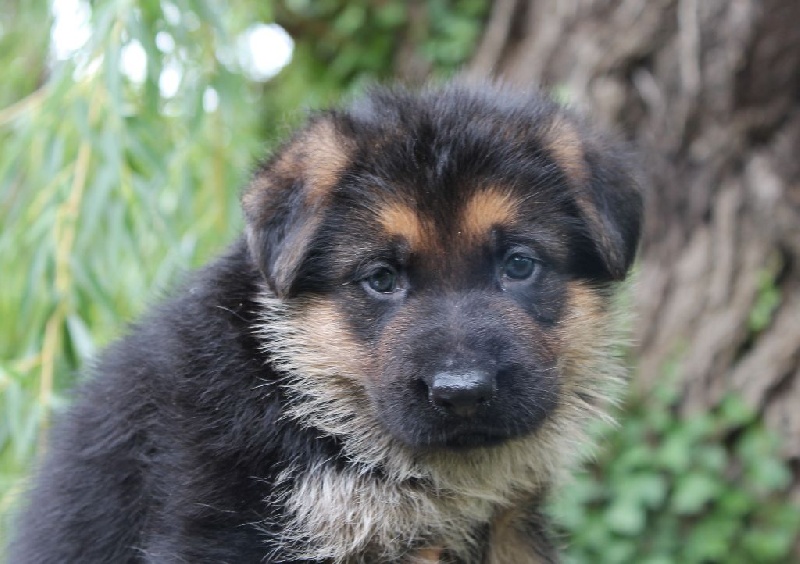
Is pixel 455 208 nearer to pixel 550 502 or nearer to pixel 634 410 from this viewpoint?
pixel 550 502

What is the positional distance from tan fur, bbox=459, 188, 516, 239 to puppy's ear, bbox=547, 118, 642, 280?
277mm

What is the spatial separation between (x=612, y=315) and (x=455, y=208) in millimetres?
858

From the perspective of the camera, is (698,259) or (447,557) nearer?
(447,557)

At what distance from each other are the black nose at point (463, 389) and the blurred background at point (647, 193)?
1.91 meters

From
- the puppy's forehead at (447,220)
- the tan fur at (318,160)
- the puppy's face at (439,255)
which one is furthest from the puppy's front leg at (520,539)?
the tan fur at (318,160)

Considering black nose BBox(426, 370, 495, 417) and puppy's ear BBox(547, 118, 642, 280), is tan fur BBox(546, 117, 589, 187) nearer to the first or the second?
puppy's ear BBox(547, 118, 642, 280)

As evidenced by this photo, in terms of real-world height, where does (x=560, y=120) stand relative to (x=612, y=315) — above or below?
above

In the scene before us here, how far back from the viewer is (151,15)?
14.5 feet

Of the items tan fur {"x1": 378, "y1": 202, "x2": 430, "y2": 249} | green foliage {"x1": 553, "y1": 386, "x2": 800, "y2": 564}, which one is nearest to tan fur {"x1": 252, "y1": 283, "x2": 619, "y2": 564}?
tan fur {"x1": 378, "y1": 202, "x2": 430, "y2": 249}

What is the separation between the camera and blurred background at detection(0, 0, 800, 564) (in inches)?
169

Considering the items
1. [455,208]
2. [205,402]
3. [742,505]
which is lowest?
[742,505]

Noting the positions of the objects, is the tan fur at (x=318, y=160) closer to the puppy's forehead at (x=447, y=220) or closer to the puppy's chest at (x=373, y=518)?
the puppy's forehead at (x=447, y=220)

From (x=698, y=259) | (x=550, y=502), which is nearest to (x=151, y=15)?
(x=550, y=502)

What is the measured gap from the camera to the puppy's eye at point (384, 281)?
3.05 m
